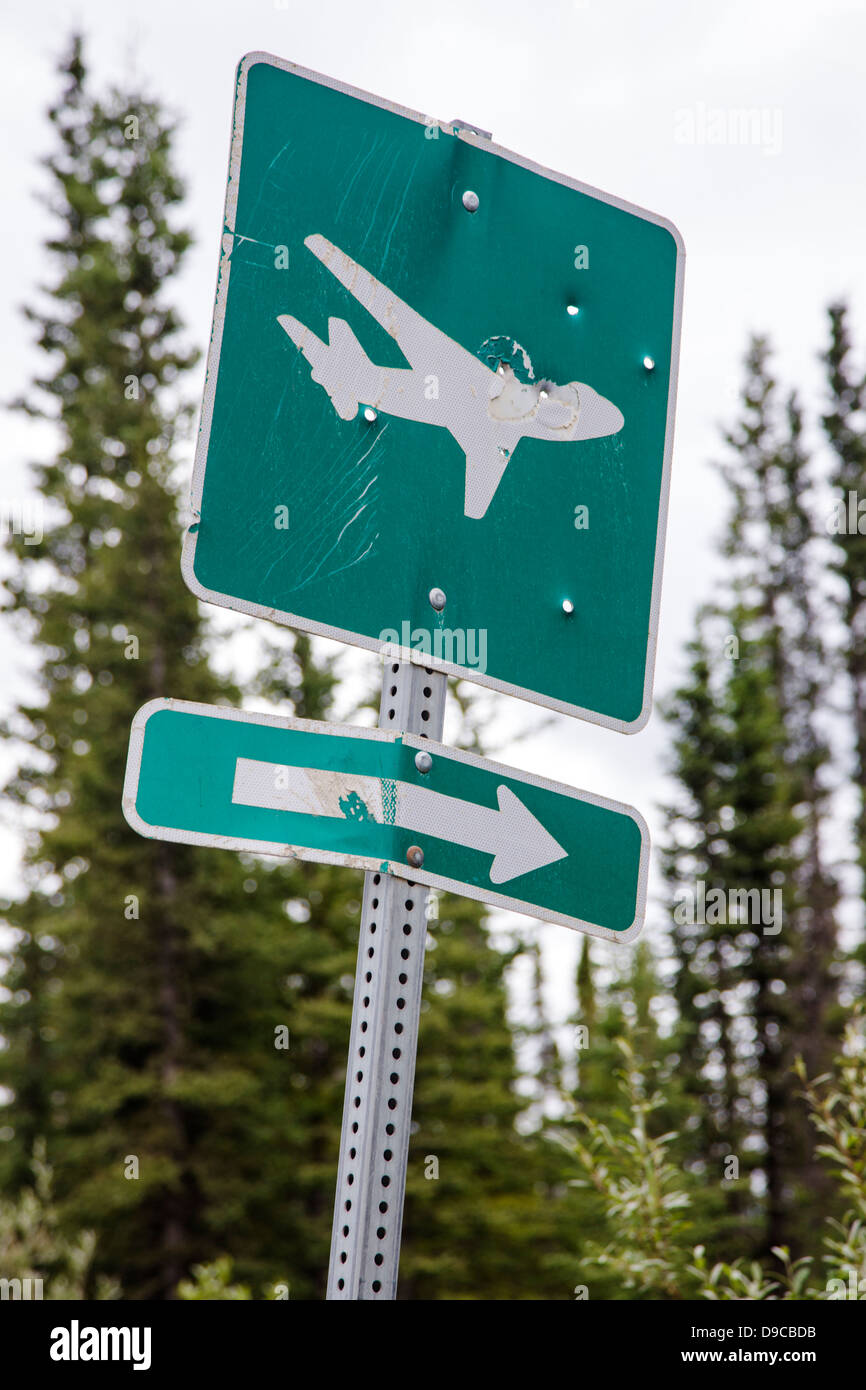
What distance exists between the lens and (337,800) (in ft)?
6.35

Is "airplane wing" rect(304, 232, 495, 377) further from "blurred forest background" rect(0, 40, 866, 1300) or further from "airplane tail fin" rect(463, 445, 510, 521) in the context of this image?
"blurred forest background" rect(0, 40, 866, 1300)

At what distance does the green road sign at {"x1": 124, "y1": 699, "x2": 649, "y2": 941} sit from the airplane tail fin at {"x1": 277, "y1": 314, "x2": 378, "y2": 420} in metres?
0.52

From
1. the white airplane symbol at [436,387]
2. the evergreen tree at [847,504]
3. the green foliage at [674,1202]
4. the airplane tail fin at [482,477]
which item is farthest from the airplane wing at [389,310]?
the evergreen tree at [847,504]

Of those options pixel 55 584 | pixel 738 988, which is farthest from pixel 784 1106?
pixel 55 584

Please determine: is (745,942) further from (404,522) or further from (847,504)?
(404,522)

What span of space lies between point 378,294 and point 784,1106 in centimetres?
2593

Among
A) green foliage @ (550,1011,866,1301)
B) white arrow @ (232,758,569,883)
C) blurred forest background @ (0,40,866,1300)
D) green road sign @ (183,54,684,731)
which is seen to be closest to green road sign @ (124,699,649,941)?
white arrow @ (232,758,569,883)

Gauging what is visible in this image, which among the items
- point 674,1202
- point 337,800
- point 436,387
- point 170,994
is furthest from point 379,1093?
point 170,994

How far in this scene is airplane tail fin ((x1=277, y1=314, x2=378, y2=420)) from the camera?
202 cm

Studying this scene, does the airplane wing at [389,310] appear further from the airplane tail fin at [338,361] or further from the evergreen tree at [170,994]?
the evergreen tree at [170,994]

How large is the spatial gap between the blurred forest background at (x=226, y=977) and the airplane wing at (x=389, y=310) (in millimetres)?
17380

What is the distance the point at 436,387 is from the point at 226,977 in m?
22.0

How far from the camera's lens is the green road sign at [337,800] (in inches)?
74.6
